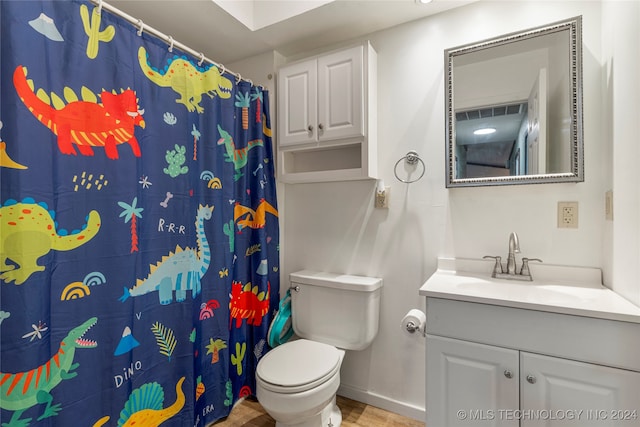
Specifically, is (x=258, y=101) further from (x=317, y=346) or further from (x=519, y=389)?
(x=519, y=389)

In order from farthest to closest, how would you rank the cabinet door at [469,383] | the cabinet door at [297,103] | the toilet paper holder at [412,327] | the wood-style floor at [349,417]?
the cabinet door at [297,103], the wood-style floor at [349,417], the toilet paper holder at [412,327], the cabinet door at [469,383]

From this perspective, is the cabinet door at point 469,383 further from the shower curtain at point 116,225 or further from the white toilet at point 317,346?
the shower curtain at point 116,225

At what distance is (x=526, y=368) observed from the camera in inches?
41.9

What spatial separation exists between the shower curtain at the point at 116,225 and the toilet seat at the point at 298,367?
0.35 meters

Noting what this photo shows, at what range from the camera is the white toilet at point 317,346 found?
1335mm

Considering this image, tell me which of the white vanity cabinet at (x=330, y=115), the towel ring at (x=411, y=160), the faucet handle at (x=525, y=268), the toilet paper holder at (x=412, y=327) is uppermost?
the white vanity cabinet at (x=330, y=115)

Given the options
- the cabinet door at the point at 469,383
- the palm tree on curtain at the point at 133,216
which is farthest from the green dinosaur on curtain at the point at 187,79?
the cabinet door at the point at 469,383

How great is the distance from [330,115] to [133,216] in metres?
1.12

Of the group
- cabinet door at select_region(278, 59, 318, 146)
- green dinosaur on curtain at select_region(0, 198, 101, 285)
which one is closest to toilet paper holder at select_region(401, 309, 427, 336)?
cabinet door at select_region(278, 59, 318, 146)

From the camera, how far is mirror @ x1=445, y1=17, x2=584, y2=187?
52.6 inches

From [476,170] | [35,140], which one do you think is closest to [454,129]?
[476,170]

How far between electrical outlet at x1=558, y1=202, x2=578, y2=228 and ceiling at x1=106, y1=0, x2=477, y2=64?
3.64ft

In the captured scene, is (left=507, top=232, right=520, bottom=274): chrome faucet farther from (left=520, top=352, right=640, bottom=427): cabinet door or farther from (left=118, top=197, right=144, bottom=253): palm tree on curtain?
(left=118, top=197, right=144, bottom=253): palm tree on curtain

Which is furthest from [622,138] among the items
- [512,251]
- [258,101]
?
[258,101]
